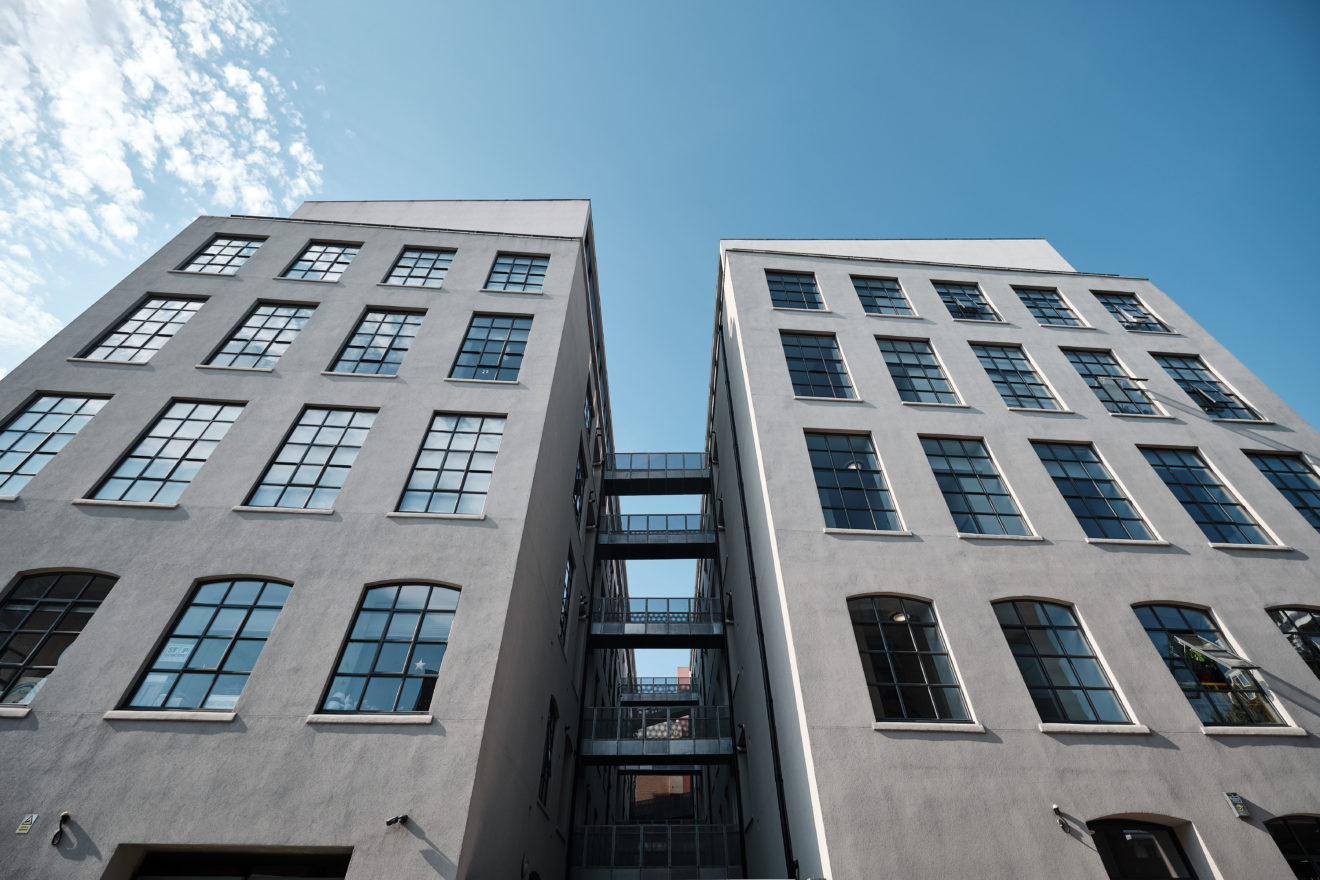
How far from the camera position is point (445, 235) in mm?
20688

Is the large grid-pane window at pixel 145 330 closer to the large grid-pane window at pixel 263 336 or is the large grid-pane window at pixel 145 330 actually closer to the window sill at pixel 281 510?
the large grid-pane window at pixel 263 336

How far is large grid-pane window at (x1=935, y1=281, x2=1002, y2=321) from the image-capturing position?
1991cm

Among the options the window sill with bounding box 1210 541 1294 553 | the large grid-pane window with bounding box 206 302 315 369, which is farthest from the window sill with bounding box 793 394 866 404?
the large grid-pane window with bounding box 206 302 315 369

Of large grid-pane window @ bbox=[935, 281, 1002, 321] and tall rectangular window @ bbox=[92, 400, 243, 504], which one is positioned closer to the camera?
tall rectangular window @ bbox=[92, 400, 243, 504]

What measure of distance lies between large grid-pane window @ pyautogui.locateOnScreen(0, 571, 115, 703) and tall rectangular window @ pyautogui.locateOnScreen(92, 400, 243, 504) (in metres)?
1.93

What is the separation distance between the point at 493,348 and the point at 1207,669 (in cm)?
1808

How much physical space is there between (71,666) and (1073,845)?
1669 centimetres

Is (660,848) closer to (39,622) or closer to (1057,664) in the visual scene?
(1057,664)

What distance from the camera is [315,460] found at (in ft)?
44.3

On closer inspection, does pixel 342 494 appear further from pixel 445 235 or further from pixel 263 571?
pixel 445 235

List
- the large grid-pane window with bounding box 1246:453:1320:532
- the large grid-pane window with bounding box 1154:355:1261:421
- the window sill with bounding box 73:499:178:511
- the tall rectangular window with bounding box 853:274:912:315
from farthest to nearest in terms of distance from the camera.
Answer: the tall rectangular window with bounding box 853:274:912:315
the large grid-pane window with bounding box 1154:355:1261:421
the large grid-pane window with bounding box 1246:453:1320:532
the window sill with bounding box 73:499:178:511

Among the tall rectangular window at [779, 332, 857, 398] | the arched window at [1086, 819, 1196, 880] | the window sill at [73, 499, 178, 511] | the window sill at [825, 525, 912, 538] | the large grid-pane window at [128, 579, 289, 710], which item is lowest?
the arched window at [1086, 819, 1196, 880]

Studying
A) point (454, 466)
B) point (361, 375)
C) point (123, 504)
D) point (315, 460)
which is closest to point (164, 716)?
point (123, 504)

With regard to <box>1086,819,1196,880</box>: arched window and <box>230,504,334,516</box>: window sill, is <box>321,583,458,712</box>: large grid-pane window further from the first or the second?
<box>1086,819,1196,880</box>: arched window
